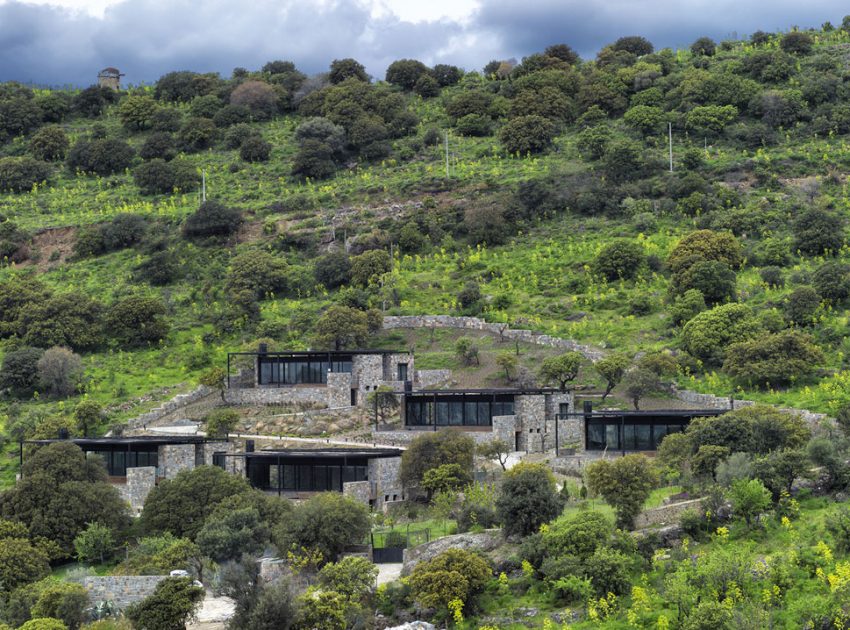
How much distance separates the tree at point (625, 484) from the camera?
160 ft

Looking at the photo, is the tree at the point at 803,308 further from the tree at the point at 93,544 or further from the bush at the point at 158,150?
the bush at the point at 158,150

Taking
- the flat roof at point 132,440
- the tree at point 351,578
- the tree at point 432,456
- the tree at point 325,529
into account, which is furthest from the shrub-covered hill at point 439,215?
the tree at point 351,578

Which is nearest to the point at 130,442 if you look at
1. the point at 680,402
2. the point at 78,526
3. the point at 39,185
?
the point at 78,526

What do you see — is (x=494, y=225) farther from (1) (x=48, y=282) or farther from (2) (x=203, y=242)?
(1) (x=48, y=282)

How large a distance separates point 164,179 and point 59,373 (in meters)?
43.2

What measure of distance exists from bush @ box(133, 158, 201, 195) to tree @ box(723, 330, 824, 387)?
64.0m

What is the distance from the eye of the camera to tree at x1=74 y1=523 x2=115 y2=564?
55062 mm

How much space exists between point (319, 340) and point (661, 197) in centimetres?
3699

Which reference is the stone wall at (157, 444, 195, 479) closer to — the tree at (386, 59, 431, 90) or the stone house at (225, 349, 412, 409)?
the stone house at (225, 349, 412, 409)

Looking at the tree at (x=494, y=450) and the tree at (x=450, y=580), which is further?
the tree at (x=494, y=450)

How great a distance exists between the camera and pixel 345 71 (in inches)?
5778

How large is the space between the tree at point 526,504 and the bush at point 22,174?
86448mm

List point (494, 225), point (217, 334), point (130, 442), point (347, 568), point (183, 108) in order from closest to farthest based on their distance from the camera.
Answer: point (347, 568)
point (130, 442)
point (217, 334)
point (494, 225)
point (183, 108)

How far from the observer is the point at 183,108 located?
472ft
